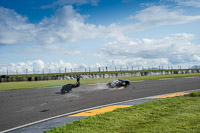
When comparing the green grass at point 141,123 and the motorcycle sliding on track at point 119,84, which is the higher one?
the motorcycle sliding on track at point 119,84

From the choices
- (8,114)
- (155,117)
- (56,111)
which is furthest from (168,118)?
(8,114)

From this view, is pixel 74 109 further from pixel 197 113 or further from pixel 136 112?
pixel 197 113

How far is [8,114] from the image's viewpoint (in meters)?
7.28

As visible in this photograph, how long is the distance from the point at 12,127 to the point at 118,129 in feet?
10.3

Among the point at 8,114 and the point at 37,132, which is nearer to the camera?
the point at 37,132

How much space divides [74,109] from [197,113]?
14.3 feet

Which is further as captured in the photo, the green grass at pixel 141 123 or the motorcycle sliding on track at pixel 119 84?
the motorcycle sliding on track at pixel 119 84

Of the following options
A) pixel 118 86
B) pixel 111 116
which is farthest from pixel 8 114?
pixel 118 86

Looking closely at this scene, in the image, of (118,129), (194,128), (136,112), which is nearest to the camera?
(194,128)

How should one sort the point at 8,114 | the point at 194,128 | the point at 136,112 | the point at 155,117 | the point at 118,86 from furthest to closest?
the point at 118,86 → the point at 8,114 → the point at 136,112 → the point at 155,117 → the point at 194,128

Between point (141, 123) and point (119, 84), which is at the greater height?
point (119, 84)

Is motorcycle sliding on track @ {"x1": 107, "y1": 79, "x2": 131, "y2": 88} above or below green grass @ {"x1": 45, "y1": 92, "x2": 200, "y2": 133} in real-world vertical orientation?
above

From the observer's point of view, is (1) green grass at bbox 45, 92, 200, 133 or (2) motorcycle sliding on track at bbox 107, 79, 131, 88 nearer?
(1) green grass at bbox 45, 92, 200, 133

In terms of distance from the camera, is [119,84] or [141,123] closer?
[141,123]
